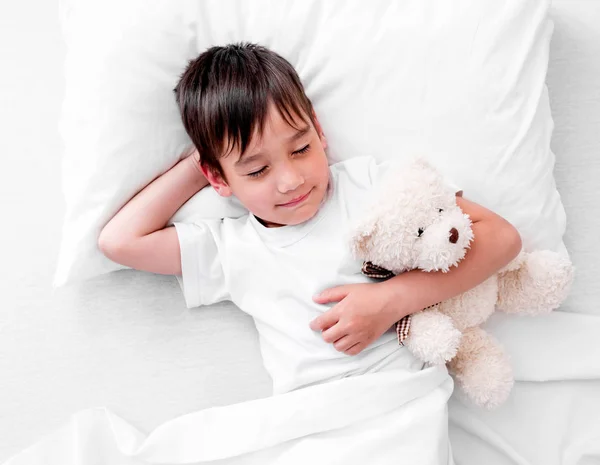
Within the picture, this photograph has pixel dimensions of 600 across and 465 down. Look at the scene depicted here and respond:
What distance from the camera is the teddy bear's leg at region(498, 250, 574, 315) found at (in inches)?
39.8

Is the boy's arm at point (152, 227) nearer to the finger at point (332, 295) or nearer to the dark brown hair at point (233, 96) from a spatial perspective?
the dark brown hair at point (233, 96)

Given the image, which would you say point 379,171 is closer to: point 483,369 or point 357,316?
point 357,316

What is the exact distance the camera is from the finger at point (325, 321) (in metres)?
0.99

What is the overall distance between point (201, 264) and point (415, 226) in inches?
15.1

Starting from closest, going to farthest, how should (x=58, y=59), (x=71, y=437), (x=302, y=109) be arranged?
(x=302, y=109) < (x=71, y=437) < (x=58, y=59)

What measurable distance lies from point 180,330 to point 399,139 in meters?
0.52

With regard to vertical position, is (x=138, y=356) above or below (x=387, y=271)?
below

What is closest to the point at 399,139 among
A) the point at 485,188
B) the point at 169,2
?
the point at 485,188

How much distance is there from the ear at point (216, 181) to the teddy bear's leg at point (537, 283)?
490 millimetres

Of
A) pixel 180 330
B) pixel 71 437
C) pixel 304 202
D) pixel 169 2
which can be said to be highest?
pixel 169 2

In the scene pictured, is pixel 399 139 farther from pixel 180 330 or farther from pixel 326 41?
pixel 180 330

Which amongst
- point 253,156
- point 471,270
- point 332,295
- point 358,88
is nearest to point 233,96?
point 253,156

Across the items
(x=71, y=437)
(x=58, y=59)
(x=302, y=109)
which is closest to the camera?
(x=302, y=109)

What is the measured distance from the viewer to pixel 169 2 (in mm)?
1052
